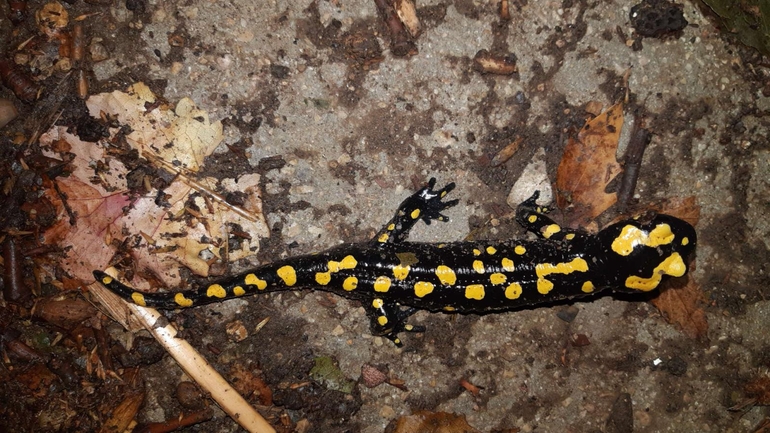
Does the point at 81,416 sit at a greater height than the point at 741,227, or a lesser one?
lesser

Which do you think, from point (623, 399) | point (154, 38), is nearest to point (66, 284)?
point (154, 38)

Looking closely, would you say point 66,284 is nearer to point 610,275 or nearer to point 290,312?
point 290,312

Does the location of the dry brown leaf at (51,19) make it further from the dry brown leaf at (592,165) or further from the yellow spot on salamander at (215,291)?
the dry brown leaf at (592,165)

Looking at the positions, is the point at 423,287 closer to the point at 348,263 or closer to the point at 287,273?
the point at 348,263

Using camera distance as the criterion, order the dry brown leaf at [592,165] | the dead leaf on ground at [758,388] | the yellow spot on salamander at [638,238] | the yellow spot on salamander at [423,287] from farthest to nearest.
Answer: the dead leaf on ground at [758,388]
the dry brown leaf at [592,165]
the yellow spot on salamander at [423,287]
the yellow spot on salamander at [638,238]

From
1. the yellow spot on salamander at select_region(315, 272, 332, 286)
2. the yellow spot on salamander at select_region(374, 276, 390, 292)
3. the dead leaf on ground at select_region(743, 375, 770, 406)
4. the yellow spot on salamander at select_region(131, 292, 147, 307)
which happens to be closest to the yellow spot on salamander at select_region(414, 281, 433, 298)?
the yellow spot on salamander at select_region(374, 276, 390, 292)

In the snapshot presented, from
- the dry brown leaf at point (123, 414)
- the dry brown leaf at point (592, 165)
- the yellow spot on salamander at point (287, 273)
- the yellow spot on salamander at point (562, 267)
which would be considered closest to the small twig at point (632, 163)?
the dry brown leaf at point (592, 165)
